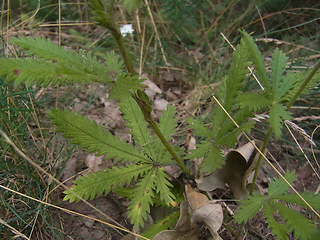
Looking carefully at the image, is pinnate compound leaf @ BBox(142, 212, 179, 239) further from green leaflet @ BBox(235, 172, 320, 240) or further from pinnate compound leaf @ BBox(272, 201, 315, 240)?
pinnate compound leaf @ BBox(272, 201, 315, 240)

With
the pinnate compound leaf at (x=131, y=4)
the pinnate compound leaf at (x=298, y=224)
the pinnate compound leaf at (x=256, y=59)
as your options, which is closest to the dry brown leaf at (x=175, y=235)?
the pinnate compound leaf at (x=298, y=224)

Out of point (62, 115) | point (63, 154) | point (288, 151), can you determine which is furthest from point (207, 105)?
point (62, 115)

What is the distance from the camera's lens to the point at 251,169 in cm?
154


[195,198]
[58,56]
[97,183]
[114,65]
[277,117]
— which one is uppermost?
[58,56]

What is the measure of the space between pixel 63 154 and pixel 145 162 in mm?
733

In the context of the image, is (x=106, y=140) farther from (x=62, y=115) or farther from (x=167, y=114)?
(x=167, y=114)

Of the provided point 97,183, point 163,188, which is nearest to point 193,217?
point 163,188

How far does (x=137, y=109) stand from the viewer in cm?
159

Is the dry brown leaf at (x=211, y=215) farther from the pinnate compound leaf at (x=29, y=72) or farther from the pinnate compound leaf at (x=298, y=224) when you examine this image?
the pinnate compound leaf at (x=29, y=72)

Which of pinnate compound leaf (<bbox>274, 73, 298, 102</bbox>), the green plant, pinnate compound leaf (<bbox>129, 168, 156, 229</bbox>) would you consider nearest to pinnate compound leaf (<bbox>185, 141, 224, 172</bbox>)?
the green plant

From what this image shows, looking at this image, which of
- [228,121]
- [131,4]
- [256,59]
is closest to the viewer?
[131,4]

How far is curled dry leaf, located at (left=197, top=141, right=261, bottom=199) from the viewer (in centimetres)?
156

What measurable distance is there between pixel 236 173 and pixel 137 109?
0.62 meters

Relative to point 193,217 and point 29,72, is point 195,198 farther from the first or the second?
point 29,72
